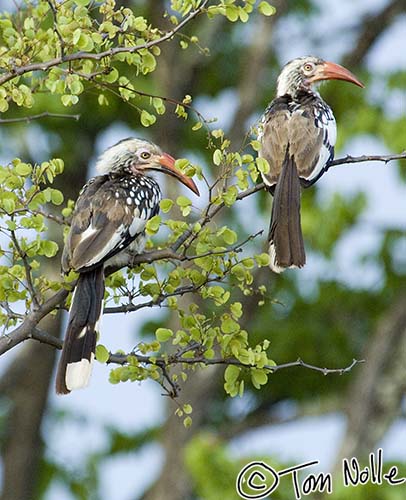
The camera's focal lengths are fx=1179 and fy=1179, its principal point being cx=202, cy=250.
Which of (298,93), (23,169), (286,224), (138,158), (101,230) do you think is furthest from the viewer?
(298,93)

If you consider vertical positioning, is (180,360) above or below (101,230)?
below

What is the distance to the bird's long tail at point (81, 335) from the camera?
367cm

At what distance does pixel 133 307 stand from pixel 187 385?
20.0 feet

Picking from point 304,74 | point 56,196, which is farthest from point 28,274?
point 304,74

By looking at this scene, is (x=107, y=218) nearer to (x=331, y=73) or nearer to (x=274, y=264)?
(x=274, y=264)

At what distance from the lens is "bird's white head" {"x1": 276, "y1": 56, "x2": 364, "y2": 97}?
17.7 ft

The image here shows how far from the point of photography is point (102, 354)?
362 cm

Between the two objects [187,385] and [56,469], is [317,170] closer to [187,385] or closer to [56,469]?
[187,385]

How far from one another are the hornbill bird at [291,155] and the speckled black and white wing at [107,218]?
0.47 metres

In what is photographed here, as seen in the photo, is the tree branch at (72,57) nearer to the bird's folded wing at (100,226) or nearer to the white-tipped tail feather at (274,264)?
the bird's folded wing at (100,226)

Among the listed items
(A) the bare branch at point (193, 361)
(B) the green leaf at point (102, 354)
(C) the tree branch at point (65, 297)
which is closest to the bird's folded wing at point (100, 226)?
(C) the tree branch at point (65, 297)

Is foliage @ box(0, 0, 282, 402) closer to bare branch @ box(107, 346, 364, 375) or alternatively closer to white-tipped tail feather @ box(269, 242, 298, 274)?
bare branch @ box(107, 346, 364, 375)

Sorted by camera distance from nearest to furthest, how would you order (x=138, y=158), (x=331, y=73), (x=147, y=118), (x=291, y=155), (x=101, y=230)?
(x=147, y=118), (x=101, y=230), (x=291, y=155), (x=138, y=158), (x=331, y=73)

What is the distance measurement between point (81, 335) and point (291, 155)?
134cm
